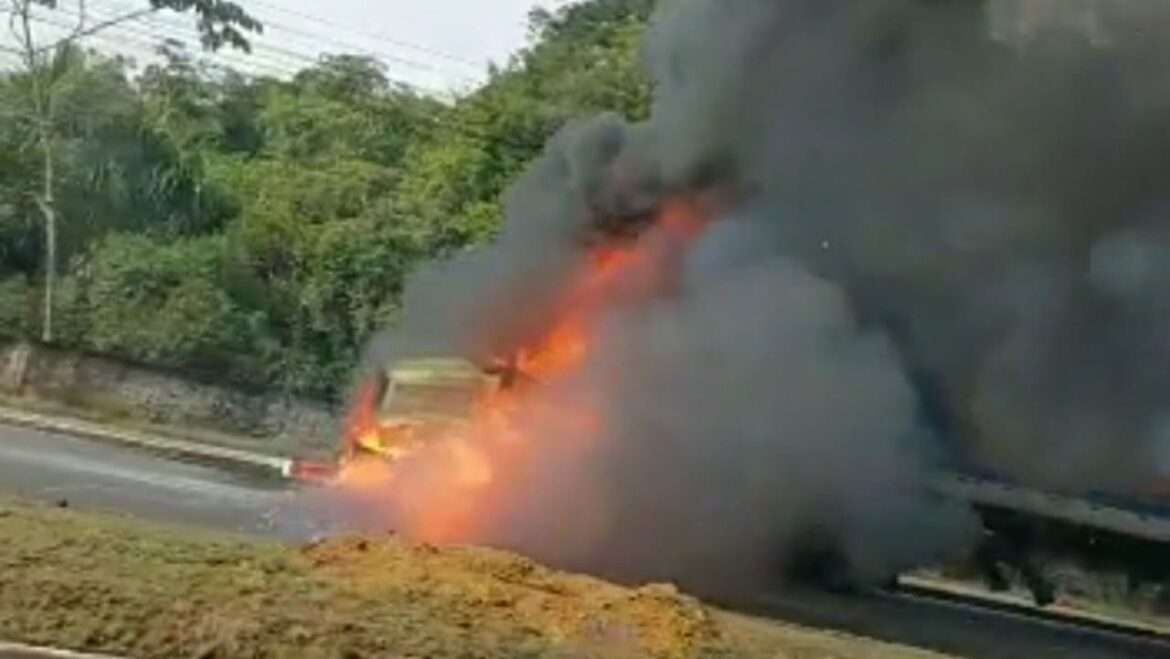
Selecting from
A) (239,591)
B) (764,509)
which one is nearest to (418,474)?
(764,509)

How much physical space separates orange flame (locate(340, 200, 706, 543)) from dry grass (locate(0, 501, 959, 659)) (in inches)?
117

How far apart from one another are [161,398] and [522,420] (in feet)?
70.2

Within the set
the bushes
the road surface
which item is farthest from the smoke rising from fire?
the bushes

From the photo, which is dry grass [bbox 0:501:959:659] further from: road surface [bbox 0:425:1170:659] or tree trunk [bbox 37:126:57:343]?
tree trunk [bbox 37:126:57:343]

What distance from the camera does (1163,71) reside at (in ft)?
63.7

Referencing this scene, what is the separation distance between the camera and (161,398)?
3844 centimetres

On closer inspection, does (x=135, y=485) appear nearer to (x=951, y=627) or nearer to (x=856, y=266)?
(x=856, y=266)

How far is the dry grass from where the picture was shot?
31.0ft

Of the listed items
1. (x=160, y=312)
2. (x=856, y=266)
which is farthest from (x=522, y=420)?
(x=160, y=312)

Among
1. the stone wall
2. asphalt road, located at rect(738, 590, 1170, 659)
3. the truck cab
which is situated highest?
the stone wall

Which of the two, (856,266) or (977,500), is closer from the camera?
(856,266)

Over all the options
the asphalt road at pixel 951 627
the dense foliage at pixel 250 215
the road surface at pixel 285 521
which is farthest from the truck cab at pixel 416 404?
the dense foliage at pixel 250 215

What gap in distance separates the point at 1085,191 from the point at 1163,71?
4.56 ft

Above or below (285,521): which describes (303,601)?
below
